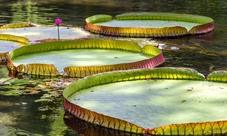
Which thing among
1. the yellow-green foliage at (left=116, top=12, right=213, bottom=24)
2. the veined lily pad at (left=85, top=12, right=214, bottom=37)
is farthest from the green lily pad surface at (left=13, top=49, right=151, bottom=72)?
the yellow-green foliage at (left=116, top=12, right=213, bottom=24)

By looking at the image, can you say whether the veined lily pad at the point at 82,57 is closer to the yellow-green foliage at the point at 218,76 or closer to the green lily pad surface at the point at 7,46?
the green lily pad surface at the point at 7,46

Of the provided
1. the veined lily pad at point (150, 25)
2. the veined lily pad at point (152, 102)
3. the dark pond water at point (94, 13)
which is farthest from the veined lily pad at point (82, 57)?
the veined lily pad at point (150, 25)

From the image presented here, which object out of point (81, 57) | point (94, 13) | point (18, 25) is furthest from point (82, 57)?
point (94, 13)

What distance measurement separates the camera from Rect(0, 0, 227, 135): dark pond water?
5.11m

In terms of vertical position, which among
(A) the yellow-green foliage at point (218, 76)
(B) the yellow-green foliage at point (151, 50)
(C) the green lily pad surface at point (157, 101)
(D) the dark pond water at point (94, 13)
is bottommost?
(D) the dark pond water at point (94, 13)

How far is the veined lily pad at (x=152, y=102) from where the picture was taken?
180 inches

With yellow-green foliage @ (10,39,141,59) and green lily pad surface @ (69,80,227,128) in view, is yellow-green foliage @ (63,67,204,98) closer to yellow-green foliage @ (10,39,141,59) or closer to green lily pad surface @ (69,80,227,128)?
green lily pad surface @ (69,80,227,128)

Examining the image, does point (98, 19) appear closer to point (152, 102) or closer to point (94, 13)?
point (94, 13)

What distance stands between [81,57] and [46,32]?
262 centimetres

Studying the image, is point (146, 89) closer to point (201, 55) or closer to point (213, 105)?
point (213, 105)

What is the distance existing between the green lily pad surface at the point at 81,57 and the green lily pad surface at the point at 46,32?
149 centimetres

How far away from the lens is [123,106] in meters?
5.13

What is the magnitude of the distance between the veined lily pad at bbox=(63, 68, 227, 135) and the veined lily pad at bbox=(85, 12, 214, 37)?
391 centimetres

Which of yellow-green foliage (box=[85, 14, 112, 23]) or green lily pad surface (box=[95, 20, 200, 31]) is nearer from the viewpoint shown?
green lily pad surface (box=[95, 20, 200, 31])
